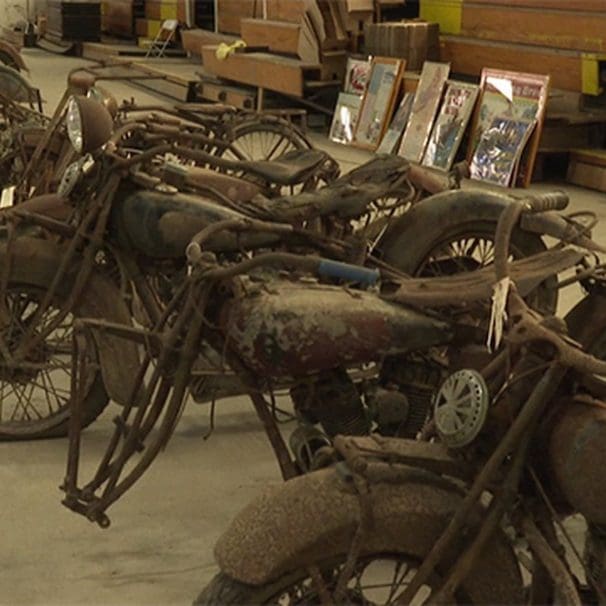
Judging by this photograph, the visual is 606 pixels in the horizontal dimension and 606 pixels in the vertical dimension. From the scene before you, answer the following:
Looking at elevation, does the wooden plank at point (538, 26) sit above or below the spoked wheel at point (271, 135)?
above

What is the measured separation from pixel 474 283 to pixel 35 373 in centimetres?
172

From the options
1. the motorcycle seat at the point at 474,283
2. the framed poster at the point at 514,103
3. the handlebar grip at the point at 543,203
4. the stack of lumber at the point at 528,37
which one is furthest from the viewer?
the stack of lumber at the point at 528,37

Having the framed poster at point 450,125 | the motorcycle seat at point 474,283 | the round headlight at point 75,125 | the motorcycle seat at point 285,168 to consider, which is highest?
the round headlight at point 75,125

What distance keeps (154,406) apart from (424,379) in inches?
26.7

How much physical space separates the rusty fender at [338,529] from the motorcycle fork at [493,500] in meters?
0.04

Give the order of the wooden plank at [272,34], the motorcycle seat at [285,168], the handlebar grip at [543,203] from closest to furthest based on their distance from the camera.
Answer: the handlebar grip at [543,203] → the motorcycle seat at [285,168] → the wooden plank at [272,34]

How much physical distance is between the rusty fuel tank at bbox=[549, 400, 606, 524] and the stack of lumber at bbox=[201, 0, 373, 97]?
7.96 metres

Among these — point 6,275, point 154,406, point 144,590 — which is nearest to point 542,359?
point 154,406

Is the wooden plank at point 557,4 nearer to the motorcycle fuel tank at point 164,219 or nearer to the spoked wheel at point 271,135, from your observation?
the spoked wheel at point 271,135

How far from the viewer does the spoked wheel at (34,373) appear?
3812mm

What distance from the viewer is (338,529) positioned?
213 cm

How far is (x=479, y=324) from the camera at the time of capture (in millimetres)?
2842

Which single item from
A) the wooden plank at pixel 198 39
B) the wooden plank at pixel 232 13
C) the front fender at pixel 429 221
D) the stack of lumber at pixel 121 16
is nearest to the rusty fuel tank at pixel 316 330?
the front fender at pixel 429 221

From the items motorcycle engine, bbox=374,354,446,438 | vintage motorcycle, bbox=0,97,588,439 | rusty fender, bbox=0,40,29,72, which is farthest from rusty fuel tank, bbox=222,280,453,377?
rusty fender, bbox=0,40,29,72
